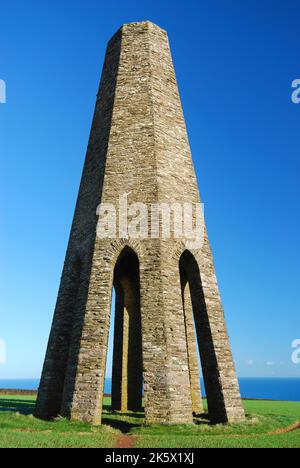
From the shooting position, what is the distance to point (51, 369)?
1716 cm

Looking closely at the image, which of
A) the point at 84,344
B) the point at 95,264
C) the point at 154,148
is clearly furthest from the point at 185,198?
the point at 84,344

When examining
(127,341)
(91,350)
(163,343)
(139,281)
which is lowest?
(91,350)

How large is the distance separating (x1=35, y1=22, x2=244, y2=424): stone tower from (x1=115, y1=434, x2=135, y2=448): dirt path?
143 cm

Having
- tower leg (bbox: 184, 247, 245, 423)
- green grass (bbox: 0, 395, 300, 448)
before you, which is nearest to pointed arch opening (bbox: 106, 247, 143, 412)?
tower leg (bbox: 184, 247, 245, 423)

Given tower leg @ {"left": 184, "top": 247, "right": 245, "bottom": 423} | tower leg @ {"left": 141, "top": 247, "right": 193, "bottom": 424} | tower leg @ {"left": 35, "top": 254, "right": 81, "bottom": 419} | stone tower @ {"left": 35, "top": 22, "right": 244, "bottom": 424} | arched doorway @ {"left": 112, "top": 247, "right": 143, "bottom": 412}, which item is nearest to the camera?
tower leg @ {"left": 141, "top": 247, "right": 193, "bottom": 424}

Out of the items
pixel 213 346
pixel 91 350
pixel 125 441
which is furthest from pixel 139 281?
pixel 125 441

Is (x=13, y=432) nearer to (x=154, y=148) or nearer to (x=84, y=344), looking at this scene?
(x=84, y=344)

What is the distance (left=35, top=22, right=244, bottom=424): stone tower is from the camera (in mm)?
14578

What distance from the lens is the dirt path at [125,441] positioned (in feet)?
36.0

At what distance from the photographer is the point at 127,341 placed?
65.4 feet

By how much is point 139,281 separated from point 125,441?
737 centimetres

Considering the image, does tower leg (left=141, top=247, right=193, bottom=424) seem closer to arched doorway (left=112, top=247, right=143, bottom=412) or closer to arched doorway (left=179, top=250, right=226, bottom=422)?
arched doorway (left=179, top=250, right=226, bottom=422)

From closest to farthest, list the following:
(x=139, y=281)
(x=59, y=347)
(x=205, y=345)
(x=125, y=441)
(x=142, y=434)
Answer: (x=125, y=441) → (x=142, y=434) → (x=205, y=345) → (x=59, y=347) → (x=139, y=281)

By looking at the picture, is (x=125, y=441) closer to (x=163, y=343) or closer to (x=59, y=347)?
(x=163, y=343)
